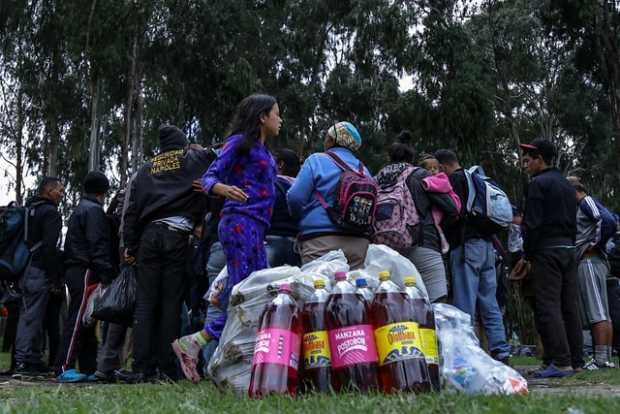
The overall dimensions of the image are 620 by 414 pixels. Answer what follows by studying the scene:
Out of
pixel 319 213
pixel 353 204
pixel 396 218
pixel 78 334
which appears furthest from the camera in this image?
pixel 78 334

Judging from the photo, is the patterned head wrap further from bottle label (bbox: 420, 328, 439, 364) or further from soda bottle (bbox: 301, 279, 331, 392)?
bottle label (bbox: 420, 328, 439, 364)

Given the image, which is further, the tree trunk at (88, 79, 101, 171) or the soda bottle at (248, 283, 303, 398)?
the tree trunk at (88, 79, 101, 171)

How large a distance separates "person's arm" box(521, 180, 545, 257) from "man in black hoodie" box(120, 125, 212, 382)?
8.19 feet

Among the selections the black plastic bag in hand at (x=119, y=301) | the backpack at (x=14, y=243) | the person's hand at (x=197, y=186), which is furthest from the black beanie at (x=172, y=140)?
the backpack at (x=14, y=243)

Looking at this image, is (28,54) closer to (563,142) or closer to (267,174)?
(563,142)

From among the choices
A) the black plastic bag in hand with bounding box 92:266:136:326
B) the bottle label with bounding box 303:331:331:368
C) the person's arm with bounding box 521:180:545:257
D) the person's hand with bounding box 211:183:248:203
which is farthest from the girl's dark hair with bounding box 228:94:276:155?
the person's arm with bounding box 521:180:545:257

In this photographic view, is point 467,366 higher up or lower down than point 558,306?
lower down

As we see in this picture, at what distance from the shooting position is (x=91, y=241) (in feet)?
22.6

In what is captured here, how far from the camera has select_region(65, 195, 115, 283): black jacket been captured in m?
6.86

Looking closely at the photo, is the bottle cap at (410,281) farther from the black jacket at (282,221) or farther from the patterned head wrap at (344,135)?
the black jacket at (282,221)

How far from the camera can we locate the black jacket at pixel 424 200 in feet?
20.3

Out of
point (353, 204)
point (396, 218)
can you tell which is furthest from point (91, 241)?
point (353, 204)

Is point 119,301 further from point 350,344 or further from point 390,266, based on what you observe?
point 350,344

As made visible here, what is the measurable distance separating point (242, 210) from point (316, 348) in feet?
4.15
